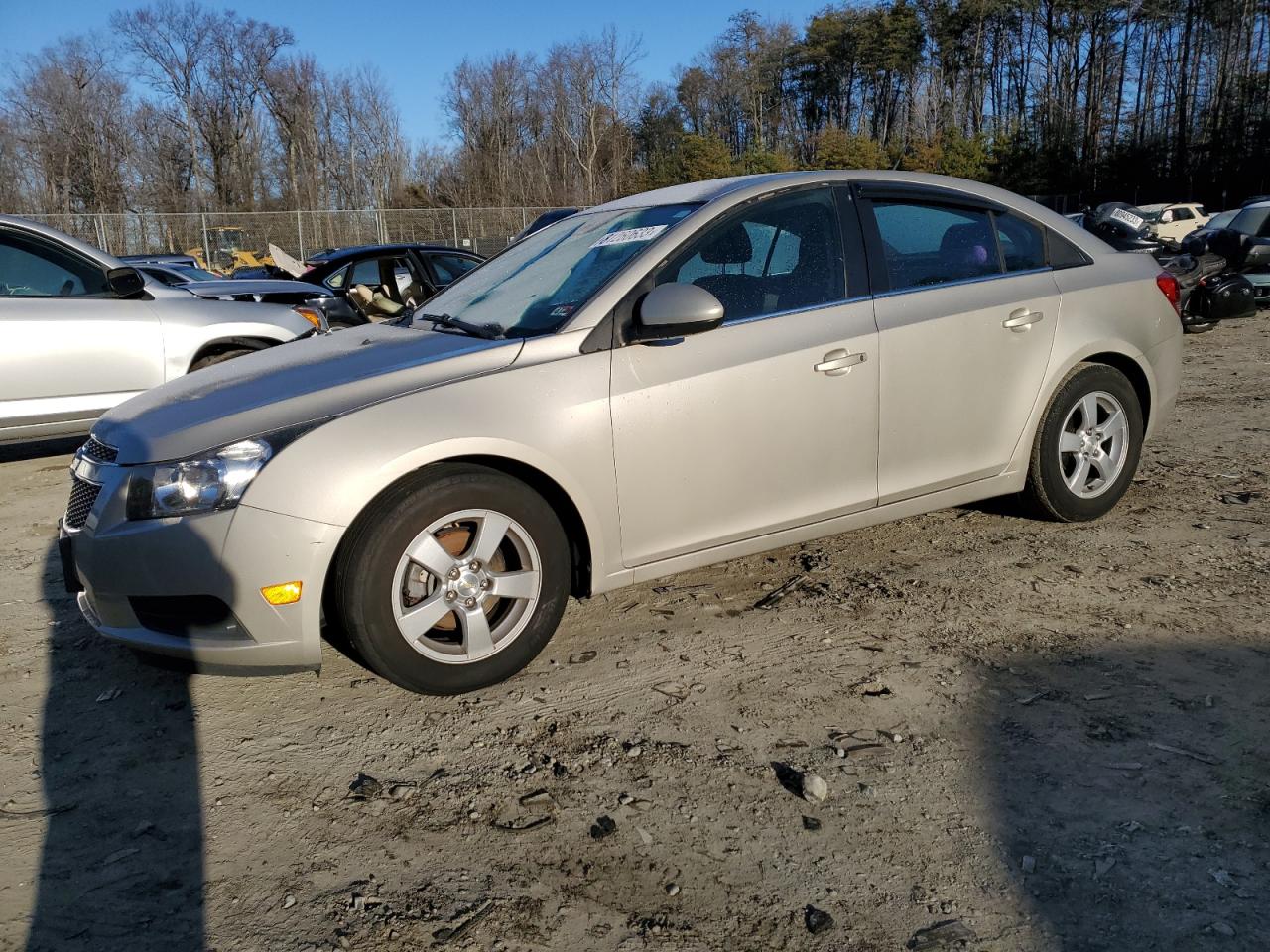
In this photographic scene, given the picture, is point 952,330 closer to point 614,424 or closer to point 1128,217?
point 614,424

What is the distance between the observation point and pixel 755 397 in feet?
11.6

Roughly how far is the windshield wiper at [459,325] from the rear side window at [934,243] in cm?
164

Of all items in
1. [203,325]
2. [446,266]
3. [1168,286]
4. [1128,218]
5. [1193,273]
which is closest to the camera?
[1168,286]

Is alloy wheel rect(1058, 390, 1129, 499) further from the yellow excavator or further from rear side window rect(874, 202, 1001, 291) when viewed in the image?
the yellow excavator

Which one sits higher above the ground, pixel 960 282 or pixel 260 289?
pixel 260 289

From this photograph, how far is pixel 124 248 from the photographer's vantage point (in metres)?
32.2

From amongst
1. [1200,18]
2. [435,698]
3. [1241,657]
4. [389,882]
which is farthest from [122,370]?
[1200,18]

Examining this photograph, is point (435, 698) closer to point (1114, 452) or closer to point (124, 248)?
point (1114, 452)

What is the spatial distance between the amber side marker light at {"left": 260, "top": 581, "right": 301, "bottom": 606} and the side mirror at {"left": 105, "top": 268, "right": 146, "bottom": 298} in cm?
432

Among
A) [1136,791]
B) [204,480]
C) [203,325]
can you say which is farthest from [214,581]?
[203,325]

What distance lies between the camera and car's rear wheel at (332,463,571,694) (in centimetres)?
299

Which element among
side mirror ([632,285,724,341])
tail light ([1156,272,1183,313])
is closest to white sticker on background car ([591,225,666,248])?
side mirror ([632,285,724,341])

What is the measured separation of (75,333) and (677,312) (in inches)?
182

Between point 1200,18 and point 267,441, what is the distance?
65.9 metres
